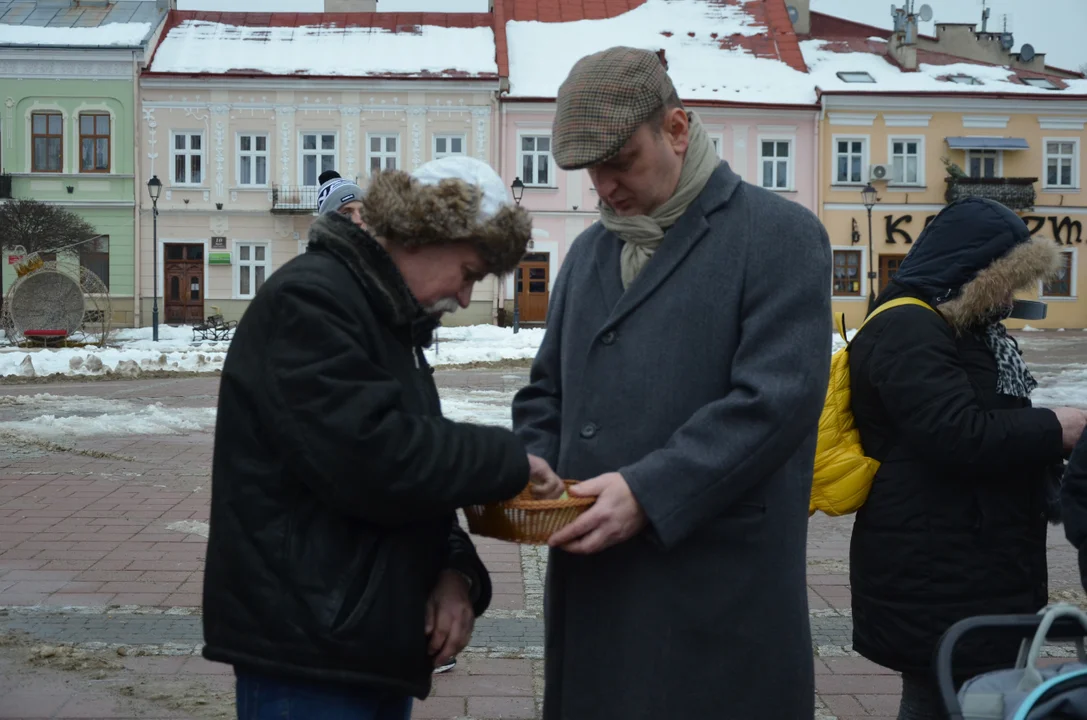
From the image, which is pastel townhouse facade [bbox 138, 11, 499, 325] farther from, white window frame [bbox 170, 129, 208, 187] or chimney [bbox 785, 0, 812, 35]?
chimney [bbox 785, 0, 812, 35]

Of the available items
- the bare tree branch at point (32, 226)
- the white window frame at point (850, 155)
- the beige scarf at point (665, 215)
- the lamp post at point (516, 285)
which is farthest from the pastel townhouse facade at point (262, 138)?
the beige scarf at point (665, 215)

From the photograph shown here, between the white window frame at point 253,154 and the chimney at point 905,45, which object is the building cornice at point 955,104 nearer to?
the chimney at point 905,45

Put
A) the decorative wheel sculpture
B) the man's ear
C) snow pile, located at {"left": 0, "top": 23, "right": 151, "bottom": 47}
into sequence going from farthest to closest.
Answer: snow pile, located at {"left": 0, "top": 23, "right": 151, "bottom": 47}
the decorative wheel sculpture
the man's ear

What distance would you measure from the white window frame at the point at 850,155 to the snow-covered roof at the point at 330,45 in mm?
10767

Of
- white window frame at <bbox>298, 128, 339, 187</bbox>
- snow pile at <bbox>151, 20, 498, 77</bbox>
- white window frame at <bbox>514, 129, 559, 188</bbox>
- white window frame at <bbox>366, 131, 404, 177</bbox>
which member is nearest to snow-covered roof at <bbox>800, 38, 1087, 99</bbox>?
white window frame at <bbox>514, 129, 559, 188</bbox>

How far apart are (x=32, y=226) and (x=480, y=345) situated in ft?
37.6

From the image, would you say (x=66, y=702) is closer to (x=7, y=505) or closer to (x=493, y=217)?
(x=493, y=217)

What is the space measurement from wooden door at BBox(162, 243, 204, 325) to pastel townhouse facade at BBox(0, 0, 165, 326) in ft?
3.25

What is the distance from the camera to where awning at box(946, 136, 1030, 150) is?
115ft

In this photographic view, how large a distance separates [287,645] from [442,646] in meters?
0.31

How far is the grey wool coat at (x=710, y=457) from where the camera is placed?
86.1 inches

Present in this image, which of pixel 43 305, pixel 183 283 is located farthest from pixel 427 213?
pixel 183 283

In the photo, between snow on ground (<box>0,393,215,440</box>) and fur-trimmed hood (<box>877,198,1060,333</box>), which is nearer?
fur-trimmed hood (<box>877,198,1060,333</box>)

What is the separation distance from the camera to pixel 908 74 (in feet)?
120
